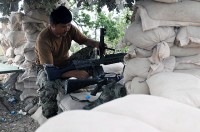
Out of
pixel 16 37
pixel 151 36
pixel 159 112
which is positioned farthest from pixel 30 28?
pixel 159 112

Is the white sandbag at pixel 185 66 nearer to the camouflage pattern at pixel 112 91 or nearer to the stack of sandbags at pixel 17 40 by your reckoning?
the camouflage pattern at pixel 112 91

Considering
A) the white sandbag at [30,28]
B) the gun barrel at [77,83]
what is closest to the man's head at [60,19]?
the gun barrel at [77,83]

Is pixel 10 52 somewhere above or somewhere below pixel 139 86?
below

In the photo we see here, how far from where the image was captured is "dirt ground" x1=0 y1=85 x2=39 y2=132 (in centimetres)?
377

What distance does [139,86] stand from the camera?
196 cm

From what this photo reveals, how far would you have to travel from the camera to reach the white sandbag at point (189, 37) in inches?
72.9

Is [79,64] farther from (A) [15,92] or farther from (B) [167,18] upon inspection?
(A) [15,92]

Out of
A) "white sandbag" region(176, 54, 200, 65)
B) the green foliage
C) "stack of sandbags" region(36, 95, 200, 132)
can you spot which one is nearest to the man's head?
the green foliage

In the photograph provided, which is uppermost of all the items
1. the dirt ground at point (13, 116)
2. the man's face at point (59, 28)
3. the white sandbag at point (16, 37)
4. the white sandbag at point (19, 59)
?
the man's face at point (59, 28)

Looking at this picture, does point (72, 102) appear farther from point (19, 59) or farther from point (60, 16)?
point (19, 59)

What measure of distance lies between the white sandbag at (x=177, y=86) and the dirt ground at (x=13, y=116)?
2.27 metres

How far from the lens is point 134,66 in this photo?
2.00 m

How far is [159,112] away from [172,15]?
0.96 m

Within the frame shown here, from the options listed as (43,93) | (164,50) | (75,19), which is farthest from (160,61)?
(75,19)
